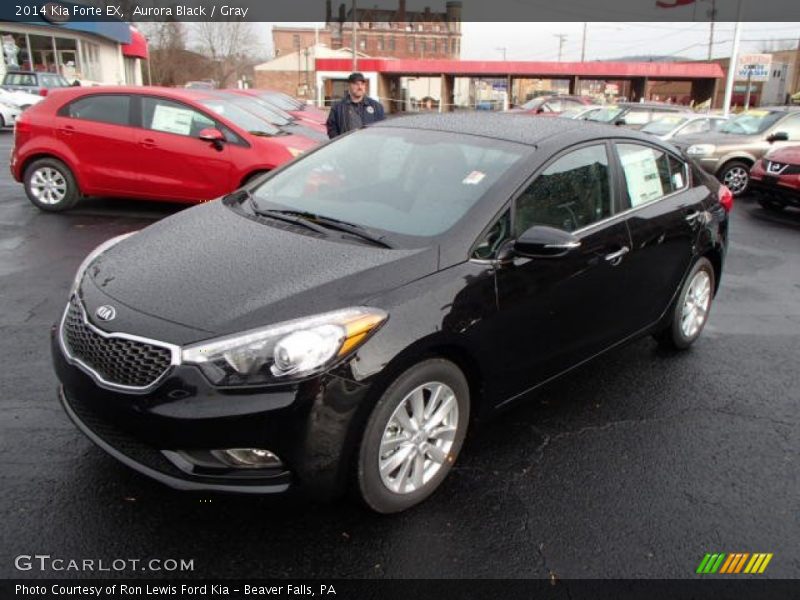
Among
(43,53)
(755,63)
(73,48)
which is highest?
(73,48)

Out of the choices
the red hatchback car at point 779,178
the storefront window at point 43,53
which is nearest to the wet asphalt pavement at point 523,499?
the red hatchback car at point 779,178

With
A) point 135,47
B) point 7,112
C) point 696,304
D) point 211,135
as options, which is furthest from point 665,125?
point 135,47

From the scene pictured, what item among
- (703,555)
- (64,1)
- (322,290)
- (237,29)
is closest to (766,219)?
(703,555)

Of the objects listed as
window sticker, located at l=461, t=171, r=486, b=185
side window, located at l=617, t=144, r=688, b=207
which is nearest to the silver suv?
side window, located at l=617, t=144, r=688, b=207

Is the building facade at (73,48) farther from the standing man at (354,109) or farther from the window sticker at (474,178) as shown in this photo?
the window sticker at (474,178)

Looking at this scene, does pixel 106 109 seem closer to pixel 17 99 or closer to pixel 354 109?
pixel 354 109

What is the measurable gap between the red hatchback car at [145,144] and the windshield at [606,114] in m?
12.0

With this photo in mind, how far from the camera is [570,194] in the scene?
348 cm

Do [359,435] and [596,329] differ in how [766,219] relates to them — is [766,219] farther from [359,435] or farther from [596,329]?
[359,435]

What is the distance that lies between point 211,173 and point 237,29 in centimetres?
6365

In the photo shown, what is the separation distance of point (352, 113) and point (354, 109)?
6 centimetres

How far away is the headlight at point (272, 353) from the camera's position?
2.35m

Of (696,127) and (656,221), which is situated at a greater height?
(656,221)

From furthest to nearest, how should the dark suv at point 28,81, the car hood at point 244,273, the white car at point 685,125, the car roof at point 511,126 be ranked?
1. the dark suv at point 28,81
2. the white car at point 685,125
3. the car roof at point 511,126
4. the car hood at point 244,273
